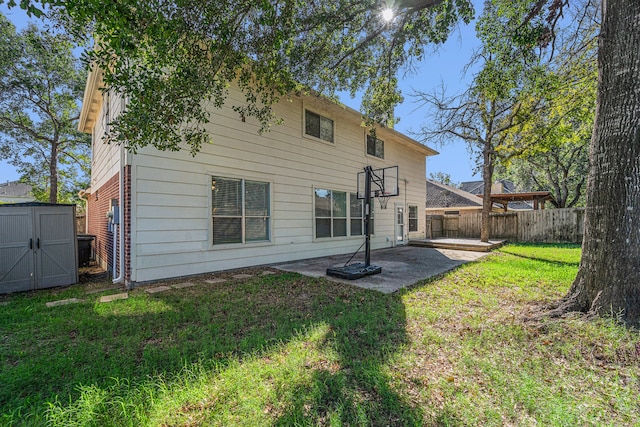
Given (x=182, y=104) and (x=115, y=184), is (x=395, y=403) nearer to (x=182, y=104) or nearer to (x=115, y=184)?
(x=182, y=104)

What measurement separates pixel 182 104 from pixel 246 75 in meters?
1.42

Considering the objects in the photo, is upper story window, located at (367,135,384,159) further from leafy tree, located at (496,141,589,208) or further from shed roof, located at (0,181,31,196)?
shed roof, located at (0,181,31,196)

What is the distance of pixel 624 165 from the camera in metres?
2.96

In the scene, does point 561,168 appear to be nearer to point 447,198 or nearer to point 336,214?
point 447,198

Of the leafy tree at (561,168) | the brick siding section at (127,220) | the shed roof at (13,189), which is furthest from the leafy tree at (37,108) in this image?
the leafy tree at (561,168)

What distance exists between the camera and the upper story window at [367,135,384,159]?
35.1ft

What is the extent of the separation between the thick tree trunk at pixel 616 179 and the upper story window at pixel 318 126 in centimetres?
637

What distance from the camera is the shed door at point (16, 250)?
5.08 m

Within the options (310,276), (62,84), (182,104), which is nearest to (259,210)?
(310,276)

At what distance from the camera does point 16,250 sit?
5.17m

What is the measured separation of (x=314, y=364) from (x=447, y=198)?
21895 mm

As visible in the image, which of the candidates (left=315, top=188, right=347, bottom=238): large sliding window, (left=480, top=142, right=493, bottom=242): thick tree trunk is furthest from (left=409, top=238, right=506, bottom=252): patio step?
(left=315, top=188, right=347, bottom=238): large sliding window

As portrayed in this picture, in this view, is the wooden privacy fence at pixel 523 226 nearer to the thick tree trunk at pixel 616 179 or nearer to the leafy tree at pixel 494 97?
the leafy tree at pixel 494 97

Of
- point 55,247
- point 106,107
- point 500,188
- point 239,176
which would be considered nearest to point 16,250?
point 55,247
